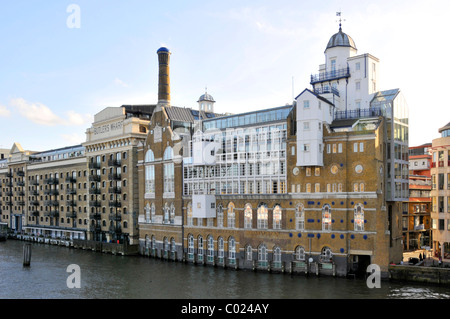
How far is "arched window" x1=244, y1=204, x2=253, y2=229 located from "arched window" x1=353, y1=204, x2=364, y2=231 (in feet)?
51.8

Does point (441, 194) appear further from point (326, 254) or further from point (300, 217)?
point (300, 217)

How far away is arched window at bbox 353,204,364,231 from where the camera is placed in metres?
58.2

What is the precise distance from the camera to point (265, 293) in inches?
2064

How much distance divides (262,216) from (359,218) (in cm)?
1428

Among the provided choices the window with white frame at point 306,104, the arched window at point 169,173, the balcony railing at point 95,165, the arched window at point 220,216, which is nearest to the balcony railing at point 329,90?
the window with white frame at point 306,104

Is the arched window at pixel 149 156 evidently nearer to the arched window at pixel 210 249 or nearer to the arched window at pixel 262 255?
the arched window at pixel 210 249

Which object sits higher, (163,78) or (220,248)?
(163,78)

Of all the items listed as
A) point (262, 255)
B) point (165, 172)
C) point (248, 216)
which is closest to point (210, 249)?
point (248, 216)

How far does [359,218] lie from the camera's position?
192 feet

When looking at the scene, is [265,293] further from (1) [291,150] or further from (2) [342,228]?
(1) [291,150]

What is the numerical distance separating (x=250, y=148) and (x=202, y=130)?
44.5 feet

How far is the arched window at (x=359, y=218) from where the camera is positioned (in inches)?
2293
